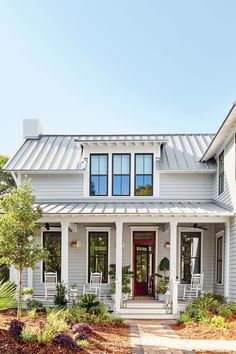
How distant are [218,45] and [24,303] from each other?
11.5m

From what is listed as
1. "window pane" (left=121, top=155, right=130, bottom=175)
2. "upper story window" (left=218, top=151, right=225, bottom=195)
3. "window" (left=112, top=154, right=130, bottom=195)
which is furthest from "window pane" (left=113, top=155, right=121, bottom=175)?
"upper story window" (left=218, top=151, right=225, bottom=195)

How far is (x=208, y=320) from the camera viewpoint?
11219 millimetres

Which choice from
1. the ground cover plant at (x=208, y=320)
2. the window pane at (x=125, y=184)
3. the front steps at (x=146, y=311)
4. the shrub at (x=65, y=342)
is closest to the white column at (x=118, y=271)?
the front steps at (x=146, y=311)

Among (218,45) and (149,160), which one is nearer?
(218,45)

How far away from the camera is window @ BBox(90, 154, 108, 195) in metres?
16.5

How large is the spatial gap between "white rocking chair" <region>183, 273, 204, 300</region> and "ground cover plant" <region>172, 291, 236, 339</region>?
1.24 metres

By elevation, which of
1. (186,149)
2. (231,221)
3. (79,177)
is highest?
(186,149)

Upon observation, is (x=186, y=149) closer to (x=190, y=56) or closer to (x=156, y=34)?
(x=190, y=56)

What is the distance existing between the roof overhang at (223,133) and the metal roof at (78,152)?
2.08 feet

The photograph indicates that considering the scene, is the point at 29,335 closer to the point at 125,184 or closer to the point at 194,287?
the point at 194,287

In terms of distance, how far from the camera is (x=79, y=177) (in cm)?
1664

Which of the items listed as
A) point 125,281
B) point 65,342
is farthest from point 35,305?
point 65,342

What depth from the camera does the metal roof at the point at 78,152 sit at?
1638cm

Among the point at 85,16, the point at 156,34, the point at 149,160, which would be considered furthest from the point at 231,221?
the point at 85,16
